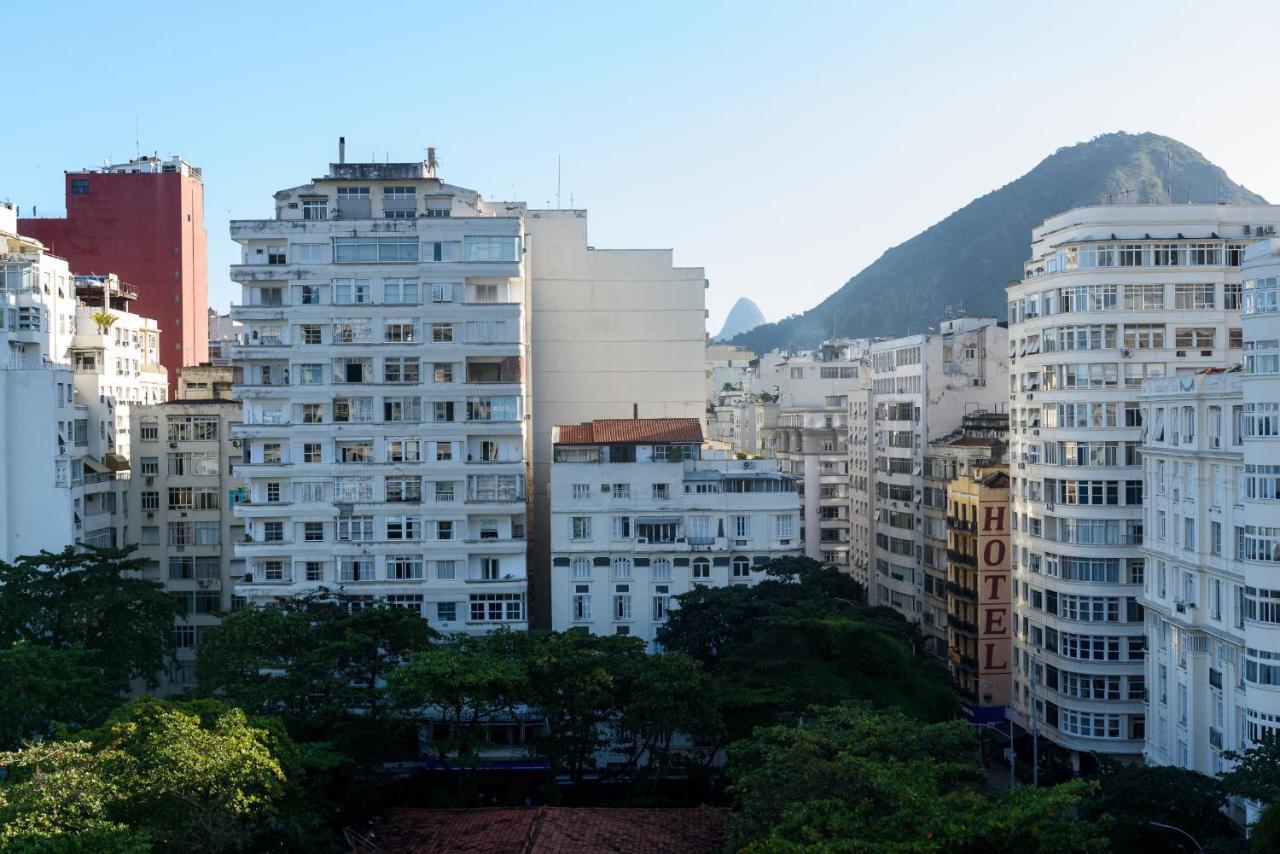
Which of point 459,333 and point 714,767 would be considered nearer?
point 714,767

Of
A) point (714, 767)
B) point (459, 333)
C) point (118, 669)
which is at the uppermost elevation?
point (459, 333)

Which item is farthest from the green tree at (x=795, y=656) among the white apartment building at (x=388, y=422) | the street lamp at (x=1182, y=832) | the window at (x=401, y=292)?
the window at (x=401, y=292)

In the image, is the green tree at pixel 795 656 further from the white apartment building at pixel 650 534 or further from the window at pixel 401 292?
the window at pixel 401 292

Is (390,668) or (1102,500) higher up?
(1102,500)

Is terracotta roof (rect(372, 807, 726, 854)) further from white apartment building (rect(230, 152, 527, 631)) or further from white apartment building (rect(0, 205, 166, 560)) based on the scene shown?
white apartment building (rect(0, 205, 166, 560))

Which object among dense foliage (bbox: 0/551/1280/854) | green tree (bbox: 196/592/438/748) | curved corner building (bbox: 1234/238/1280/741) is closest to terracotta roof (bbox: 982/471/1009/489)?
dense foliage (bbox: 0/551/1280/854)

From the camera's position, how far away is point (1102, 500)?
222 ft

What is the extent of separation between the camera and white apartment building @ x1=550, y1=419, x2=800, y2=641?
233 feet

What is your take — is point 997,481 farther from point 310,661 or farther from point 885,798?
point 885,798

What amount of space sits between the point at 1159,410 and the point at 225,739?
4181cm

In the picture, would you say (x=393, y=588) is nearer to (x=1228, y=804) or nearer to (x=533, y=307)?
(x=533, y=307)

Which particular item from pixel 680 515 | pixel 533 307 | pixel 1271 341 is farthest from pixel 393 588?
pixel 1271 341

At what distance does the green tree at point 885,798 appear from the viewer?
113ft

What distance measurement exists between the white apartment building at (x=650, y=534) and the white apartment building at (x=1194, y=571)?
19.0 meters
